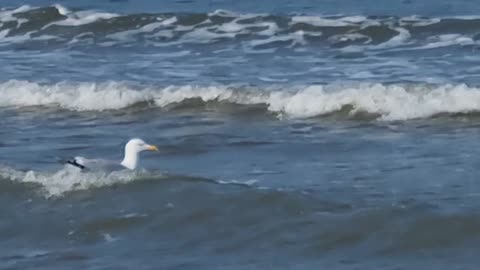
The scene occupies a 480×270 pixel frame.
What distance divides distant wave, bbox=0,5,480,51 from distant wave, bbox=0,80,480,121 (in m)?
3.27

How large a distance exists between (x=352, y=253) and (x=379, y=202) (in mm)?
1182

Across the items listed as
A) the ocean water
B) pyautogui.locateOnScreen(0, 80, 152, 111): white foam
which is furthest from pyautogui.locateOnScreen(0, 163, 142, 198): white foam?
pyautogui.locateOnScreen(0, 80, 152, 111): white foam

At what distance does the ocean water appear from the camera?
1152 centimetres

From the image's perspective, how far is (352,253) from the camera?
440 inches

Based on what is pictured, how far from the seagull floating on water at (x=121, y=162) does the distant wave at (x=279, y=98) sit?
295 cm

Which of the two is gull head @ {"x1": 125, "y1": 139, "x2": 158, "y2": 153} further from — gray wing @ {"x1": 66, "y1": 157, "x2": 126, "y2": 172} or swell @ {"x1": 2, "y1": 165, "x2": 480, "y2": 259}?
swell @ {"x1": 2, "y1": 165, "x2": 480, "y2": 259}

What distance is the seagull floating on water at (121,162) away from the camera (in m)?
13.6

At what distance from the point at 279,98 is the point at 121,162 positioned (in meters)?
3.57

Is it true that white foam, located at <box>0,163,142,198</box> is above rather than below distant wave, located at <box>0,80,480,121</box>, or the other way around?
below

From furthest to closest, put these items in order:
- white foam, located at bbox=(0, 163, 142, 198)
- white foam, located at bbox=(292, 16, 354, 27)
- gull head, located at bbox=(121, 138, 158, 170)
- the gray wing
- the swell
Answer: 1. white foam, located at bbox=(292, 16, 354, 27)
2. gull head, located at bbox=(121, 138, 158, 170)
3. the gray wing
4. white foam, located at bbox=(0, 163, 142, 198)
5. the swell

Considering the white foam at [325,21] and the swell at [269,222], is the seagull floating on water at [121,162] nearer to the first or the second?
the swell at [269,222]

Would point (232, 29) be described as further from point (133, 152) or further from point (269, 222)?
point (269, 222)

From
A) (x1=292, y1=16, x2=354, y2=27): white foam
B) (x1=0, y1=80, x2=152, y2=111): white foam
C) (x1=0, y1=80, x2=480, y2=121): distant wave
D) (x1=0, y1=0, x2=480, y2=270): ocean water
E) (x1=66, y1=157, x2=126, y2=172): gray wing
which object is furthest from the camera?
(x1=292, y1=16, x2=354, y2=27): white foam

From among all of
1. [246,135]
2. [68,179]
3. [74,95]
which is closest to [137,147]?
[68,179]
